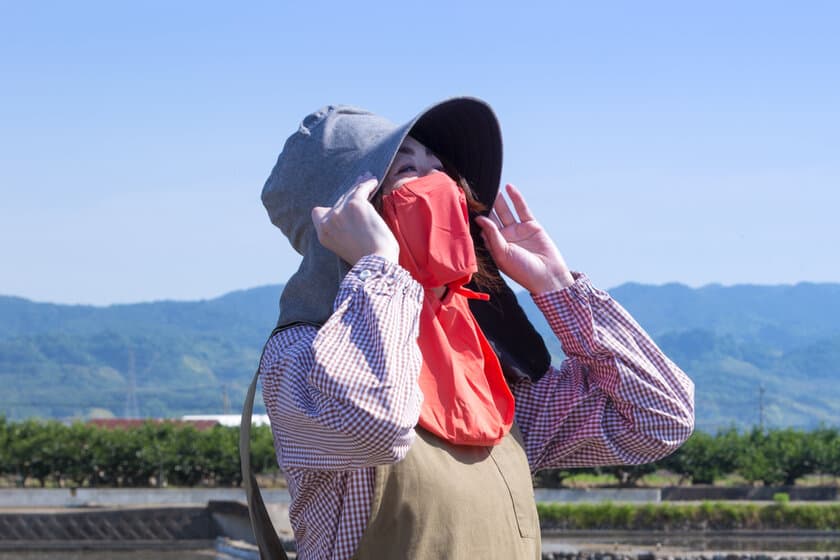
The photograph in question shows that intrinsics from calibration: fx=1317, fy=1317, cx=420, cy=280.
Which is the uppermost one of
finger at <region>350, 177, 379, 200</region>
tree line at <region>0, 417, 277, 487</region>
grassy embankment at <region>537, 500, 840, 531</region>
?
finger at <region>350, 177, 379, 200</region>

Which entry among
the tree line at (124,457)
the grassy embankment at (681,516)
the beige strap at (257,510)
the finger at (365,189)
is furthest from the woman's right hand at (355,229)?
the tree line at (124,457)

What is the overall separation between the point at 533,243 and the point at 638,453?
15.9 inches

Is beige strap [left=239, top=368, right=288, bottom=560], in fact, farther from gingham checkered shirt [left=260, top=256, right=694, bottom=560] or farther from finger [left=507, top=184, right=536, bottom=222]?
finger [left=507, top=184, right=536, bottom=222]

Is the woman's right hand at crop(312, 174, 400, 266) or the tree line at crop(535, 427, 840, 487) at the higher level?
the woman's right hand at crop(312, 174, 400, 266)

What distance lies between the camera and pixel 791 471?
2511 centimetres

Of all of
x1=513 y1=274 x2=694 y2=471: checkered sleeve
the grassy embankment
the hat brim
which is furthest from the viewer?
the grassy embankment

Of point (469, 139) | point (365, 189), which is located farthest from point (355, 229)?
point (469, 139)

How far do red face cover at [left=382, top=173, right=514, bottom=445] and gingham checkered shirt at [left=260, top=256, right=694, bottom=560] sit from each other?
3.6 inches

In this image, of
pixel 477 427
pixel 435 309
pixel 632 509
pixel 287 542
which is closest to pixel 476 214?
pixel 435 309

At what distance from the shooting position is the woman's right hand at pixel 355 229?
1.96 m

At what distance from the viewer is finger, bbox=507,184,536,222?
232 cm

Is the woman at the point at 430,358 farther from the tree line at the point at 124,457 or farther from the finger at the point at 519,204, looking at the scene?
the tree line at the point at 124,457

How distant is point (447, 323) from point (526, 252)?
24cm

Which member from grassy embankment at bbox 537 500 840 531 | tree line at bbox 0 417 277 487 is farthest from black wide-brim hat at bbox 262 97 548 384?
tree line at bbox 0 417 277 487
